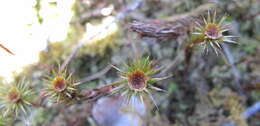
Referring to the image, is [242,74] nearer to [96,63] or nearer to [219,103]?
[219,103]

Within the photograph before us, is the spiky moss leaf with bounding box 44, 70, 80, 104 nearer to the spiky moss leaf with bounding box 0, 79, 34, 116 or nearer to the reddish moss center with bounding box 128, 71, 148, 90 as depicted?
the spiky moss leaf with bounding box 0, 79, 34, 116

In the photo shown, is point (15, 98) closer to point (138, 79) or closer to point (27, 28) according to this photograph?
point (138, 79)

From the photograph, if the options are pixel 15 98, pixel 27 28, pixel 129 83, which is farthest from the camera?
pixel 27 28

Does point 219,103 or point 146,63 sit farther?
point 219,103

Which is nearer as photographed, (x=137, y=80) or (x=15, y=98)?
(x=137, y=80)

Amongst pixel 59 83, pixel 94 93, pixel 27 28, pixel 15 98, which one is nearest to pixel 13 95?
pixel 15 98

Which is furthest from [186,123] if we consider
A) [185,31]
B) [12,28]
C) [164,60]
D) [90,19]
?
[12,28]

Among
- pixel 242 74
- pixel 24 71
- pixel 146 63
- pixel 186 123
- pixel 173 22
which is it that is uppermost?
pixel 173 22

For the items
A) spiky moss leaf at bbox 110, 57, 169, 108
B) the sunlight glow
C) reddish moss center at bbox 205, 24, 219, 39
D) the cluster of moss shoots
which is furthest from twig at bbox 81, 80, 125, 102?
the sunlight glow
